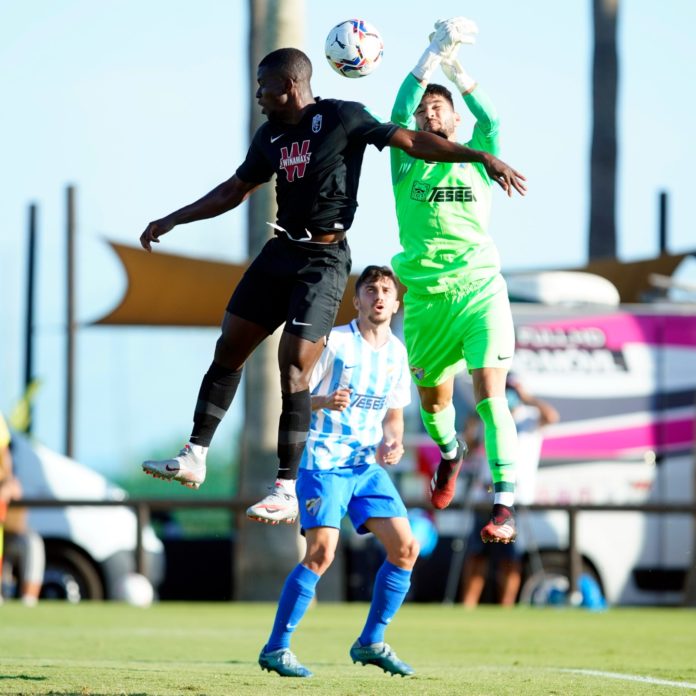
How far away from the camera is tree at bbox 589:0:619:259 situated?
82.5ft

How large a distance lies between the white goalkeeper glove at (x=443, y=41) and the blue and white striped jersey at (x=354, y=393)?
158cm

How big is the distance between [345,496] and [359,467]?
0.20 m

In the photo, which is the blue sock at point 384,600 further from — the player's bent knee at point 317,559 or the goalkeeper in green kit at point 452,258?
the goalkeeper in green kit at point 452,258

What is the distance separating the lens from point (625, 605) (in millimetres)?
18422

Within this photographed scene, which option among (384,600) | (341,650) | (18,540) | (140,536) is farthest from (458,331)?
(140,536)

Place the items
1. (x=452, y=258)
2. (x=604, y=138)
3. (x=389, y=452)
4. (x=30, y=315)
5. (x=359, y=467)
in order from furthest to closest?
1. (x=30, y=315)
2. (x=604, y=138)
3. (x=389, y=452)
4. (x=359, y=467)
5. (x=452, y=258)

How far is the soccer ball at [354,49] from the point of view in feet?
28.9

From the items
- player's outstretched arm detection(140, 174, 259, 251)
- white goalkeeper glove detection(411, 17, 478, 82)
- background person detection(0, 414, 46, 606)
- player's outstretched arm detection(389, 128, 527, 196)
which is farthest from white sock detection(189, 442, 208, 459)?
background person detection(0, 414, 46, 606)

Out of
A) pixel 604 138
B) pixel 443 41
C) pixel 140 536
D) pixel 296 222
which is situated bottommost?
pixel 140 536

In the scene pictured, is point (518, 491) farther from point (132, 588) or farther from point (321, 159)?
point (321, 159)

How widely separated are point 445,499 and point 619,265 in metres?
12.5

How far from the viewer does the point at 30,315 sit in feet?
111

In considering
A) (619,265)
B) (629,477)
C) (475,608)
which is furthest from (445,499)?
(619,265)

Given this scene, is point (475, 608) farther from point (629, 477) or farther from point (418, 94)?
point (418, 94)
